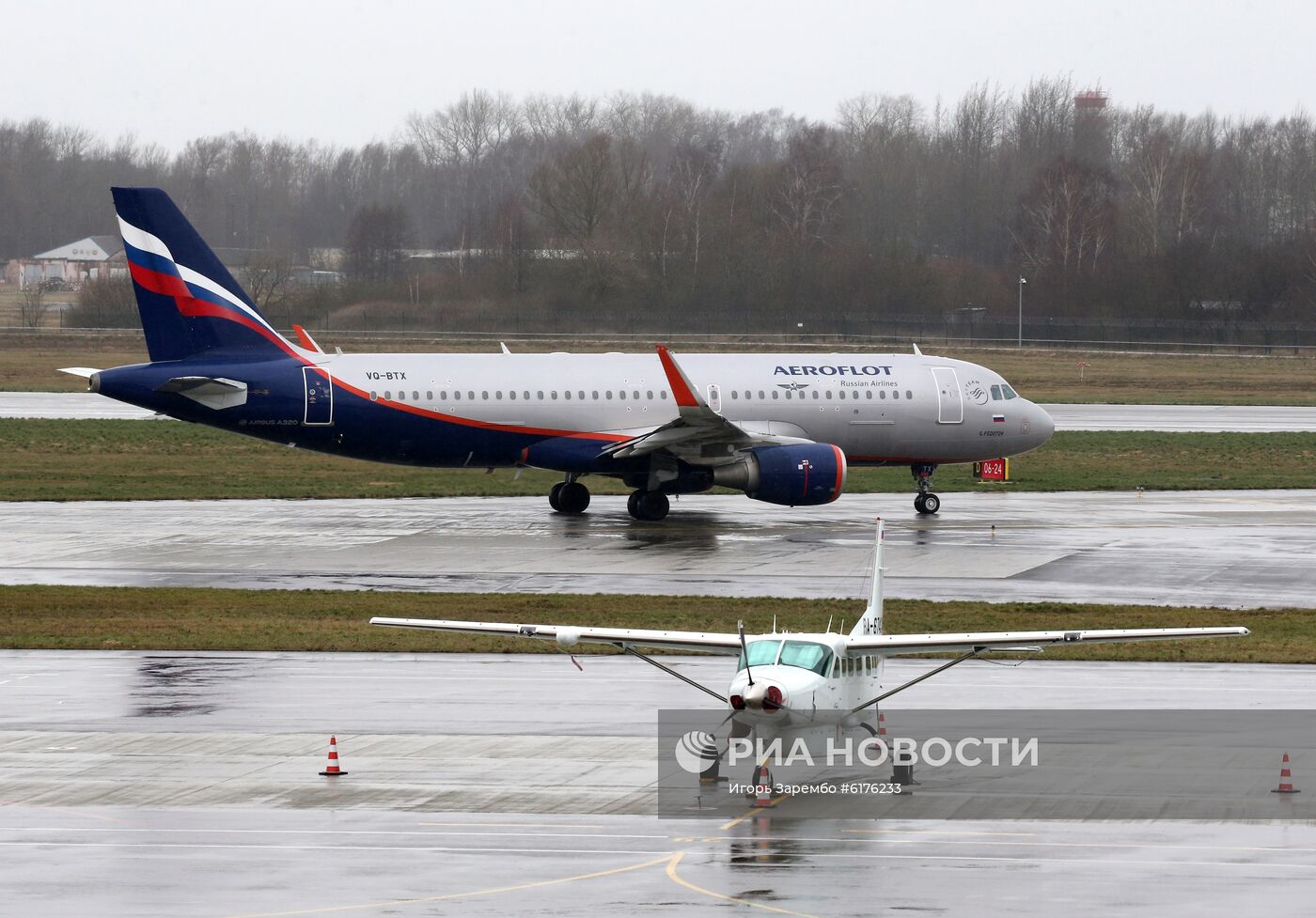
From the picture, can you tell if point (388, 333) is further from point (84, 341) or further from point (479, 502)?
point (479, 502)

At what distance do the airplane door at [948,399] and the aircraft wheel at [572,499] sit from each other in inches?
373

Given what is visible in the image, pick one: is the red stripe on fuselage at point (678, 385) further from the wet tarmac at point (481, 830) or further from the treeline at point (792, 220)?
the treeline at point (792, 220)

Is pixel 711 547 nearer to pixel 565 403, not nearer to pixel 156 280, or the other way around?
pixel 565 403

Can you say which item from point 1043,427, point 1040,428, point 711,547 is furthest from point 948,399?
point 711,547

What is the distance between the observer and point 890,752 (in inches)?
750

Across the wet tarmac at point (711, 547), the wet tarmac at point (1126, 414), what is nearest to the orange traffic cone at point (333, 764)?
the wet tarmac at point (711, 547)

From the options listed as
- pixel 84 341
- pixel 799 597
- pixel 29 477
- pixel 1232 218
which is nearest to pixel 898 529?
pixel 799 597

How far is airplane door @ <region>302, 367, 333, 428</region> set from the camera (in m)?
39.9

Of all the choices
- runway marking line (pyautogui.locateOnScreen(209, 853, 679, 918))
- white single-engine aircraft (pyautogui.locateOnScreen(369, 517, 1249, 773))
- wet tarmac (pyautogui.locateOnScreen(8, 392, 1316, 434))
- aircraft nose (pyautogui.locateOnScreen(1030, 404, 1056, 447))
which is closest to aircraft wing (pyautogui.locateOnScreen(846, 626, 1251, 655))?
white single-engine aircraft (pyautogui.locateOnScreen(369, 517, 1249, 773))

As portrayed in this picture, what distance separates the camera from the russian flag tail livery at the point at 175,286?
38969 mm

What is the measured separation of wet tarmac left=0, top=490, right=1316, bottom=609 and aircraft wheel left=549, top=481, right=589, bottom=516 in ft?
1.61

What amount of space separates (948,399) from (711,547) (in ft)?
31.9

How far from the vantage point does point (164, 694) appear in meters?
22.7

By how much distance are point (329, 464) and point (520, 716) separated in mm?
34467
